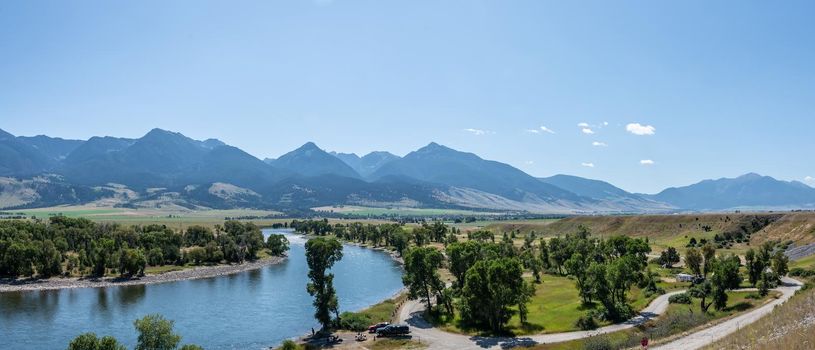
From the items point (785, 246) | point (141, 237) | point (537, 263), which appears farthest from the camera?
point (141, 237)

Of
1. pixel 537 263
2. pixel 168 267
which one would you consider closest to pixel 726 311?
pixel 537 263

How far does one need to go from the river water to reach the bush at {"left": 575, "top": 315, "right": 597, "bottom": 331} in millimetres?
41250

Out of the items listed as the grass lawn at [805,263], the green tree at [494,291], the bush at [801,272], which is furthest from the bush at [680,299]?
the grass lawn at [805,263]

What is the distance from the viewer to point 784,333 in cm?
4012

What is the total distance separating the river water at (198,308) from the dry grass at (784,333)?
5884 centimetres

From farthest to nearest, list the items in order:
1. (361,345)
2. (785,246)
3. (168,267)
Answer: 1. (168,267)
2. (785,246)
3. (361,345)

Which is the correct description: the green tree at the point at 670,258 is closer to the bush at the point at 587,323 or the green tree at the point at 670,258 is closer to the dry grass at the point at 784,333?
the bush at the point at 587,323

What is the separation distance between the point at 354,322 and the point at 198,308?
3931 cm

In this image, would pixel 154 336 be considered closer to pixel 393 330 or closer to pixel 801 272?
pixel 393 330

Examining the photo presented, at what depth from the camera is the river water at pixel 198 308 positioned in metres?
79.8

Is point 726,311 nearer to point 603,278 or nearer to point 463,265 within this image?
point 603,278

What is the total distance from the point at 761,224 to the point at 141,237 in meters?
205

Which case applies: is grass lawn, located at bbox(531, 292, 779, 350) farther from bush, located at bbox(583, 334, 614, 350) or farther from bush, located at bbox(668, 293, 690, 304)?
A: bush, located at bbox(668, 293, 690, 304)

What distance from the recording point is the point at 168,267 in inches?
6004
